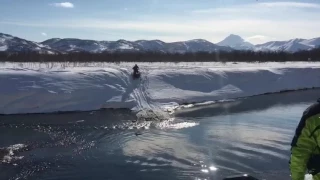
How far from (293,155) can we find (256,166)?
27.3 ft

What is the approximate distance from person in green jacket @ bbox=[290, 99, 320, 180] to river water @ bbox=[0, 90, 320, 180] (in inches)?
279

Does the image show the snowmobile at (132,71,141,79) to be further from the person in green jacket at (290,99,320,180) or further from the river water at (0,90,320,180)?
the person in green jacket at (290,99,320,180)

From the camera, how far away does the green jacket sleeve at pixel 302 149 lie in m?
3.10

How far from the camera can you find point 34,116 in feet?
70.9

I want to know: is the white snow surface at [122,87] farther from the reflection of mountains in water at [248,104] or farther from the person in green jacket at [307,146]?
the person in green jacket at [307,146]

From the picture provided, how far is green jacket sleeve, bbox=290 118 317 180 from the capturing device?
10.2ft

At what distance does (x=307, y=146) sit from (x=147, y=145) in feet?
36.0

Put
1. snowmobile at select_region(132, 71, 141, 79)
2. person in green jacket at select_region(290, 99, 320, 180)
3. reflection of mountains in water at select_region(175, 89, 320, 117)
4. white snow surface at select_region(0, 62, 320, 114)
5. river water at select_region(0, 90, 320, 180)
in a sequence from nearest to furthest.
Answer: person in green jacket at select_region(290, 99, 320, 180) → river water at select_region(0, 90, 320, 180) → reflection of mountains in water at select_region(175, 89, 320, 117) → white snow surface at select_region(0, 62, 320, 114) → snowmobile at select_region(132, 71, 141, 79)

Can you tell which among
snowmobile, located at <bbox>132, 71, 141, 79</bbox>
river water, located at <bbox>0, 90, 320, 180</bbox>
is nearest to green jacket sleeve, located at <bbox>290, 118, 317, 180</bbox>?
river water, located at <bbox>0, 90, 320, 180</bbox>

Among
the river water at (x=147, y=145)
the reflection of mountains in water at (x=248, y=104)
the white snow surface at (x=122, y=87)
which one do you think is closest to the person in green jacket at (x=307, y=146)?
the river water at (x=147, y=145)

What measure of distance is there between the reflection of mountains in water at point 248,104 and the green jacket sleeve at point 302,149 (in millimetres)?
17783

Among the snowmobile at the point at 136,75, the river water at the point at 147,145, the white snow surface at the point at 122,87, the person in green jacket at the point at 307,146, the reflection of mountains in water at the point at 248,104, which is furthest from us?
the snowmobile at the point at 136,75

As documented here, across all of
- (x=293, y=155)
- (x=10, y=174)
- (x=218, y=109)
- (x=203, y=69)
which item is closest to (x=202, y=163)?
(x=10, y=174)

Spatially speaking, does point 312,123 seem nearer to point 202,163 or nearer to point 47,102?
point 202,163
